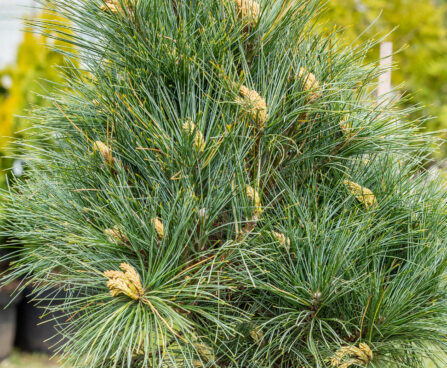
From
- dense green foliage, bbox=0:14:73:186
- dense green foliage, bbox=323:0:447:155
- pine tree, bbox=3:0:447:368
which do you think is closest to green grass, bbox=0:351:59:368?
dense green foliage, bbox=0:14:73:186

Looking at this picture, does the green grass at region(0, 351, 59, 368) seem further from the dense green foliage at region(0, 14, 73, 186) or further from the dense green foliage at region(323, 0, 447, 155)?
the dense green foliage at region(323, 0, 447, 155)

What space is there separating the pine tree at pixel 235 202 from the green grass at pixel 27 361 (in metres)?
2.16

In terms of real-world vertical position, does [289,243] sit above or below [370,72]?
below

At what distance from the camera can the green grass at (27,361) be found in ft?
8.59

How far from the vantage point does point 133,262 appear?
695mm

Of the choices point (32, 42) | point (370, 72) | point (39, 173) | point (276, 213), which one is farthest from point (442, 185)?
point (32, 42)

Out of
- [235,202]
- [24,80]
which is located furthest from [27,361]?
[235,202]

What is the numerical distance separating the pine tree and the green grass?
A: 2.16 meters

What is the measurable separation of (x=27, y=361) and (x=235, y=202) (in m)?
2.54

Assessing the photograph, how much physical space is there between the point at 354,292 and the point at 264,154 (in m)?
0.27

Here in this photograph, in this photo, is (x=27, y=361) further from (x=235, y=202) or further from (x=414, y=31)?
(x=414, y=31)

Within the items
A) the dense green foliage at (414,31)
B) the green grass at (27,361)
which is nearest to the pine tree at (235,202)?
the green grass at (27,361)

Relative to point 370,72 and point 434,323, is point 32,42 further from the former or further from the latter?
point 434,323

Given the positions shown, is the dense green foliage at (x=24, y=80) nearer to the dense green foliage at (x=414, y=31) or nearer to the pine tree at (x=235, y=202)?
the pine tree at (x=235, y=202)
